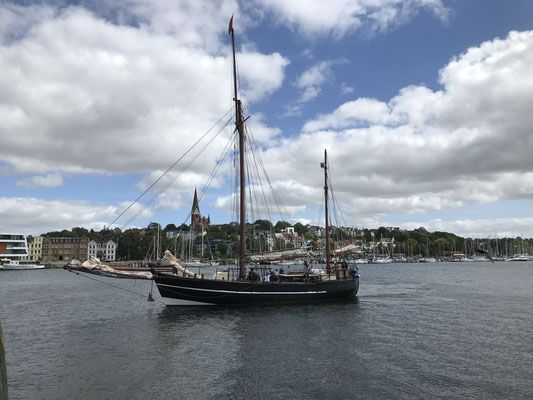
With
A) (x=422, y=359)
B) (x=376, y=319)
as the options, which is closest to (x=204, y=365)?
(x=422, y=359)

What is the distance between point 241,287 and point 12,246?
139 m

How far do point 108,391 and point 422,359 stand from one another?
14.9 m

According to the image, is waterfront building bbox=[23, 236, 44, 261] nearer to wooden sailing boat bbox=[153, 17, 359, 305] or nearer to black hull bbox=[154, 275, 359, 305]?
wooden sailing boat bbox=[153, 17, 359, 305]

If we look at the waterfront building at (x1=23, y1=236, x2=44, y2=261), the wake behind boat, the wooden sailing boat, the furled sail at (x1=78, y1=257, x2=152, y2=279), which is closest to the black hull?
the wooden sailing boat

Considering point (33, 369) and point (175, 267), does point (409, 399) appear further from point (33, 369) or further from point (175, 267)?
point (175, 267)

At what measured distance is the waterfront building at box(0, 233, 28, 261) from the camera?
5320 inches

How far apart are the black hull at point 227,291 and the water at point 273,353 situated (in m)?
1.00

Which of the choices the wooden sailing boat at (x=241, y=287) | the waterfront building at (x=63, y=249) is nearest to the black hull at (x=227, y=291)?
the wooden sailing boat at (x=241, y=287)

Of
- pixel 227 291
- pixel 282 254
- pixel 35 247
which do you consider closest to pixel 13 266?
pixel 35 247

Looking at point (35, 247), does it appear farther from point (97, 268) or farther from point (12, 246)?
point (97, 268)

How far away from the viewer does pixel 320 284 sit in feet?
122

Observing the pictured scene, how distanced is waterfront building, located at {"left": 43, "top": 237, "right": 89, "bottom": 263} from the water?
157 metres

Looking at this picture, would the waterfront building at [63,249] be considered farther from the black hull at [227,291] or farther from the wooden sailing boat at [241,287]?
the wooden sailing boat at [241,287]

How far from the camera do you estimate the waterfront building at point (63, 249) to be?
572ft
